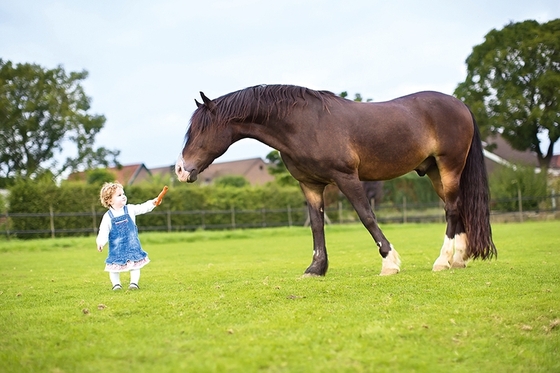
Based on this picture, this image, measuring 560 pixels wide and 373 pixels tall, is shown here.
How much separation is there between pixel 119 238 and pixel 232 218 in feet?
78.8

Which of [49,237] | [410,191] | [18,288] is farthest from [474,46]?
[18,288]

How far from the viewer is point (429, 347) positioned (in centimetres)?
370

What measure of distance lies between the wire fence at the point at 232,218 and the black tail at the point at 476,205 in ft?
68.2

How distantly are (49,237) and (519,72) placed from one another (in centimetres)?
3360

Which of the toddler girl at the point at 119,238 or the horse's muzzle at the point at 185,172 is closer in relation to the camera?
the toddler girl at the point at 119,238

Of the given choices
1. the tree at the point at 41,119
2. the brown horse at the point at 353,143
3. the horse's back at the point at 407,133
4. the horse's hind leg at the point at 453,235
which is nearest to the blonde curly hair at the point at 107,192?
the brown horse at the point at 353,143

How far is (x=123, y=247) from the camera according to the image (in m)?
6.98

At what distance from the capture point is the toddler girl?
6.92 metres

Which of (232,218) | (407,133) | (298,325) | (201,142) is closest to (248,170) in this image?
(232,218)

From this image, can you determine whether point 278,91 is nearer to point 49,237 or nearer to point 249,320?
point 249,320

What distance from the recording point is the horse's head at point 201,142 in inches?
279

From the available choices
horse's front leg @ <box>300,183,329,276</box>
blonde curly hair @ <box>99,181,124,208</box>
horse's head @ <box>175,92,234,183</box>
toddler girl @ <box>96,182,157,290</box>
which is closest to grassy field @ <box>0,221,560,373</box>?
toddler girl @ <box>96,182,157,290</box>

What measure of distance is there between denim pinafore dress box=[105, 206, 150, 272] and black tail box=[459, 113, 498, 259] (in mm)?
4283

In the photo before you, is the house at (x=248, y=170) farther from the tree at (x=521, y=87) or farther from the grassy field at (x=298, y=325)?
the grassy field at (x=298, y=325)
